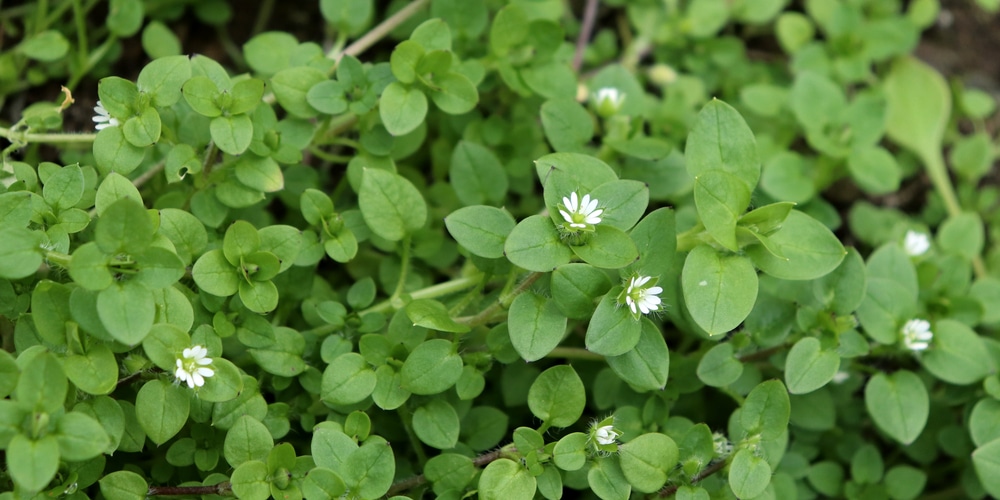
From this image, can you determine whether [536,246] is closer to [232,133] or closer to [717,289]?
[717,289]

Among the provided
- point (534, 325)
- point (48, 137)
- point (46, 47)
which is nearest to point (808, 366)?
point (534, 325)

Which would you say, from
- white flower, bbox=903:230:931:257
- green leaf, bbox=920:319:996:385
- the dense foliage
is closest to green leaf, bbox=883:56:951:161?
the dense foliage

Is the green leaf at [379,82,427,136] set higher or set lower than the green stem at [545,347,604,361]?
higher

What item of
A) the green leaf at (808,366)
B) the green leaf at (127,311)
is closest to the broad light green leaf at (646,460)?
the green leaf at (808,366)

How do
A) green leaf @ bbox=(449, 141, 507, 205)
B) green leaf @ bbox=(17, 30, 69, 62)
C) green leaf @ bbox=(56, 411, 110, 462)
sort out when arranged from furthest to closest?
green leaf @ bbox=(17, 30, 69, 62), green leaf @ bbox=(449, 141, 507, 205), green leaf @ bbox=(56, 411, 110, 462)

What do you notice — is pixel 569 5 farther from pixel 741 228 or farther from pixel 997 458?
pixel 997 458

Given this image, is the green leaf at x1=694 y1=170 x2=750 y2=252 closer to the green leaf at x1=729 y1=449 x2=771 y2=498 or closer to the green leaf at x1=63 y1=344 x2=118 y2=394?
the green leaf at x1=729 y1=449 x2=771 y2=498

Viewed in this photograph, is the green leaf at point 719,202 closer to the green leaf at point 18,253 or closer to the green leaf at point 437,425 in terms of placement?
the green leaf at point 437,425
